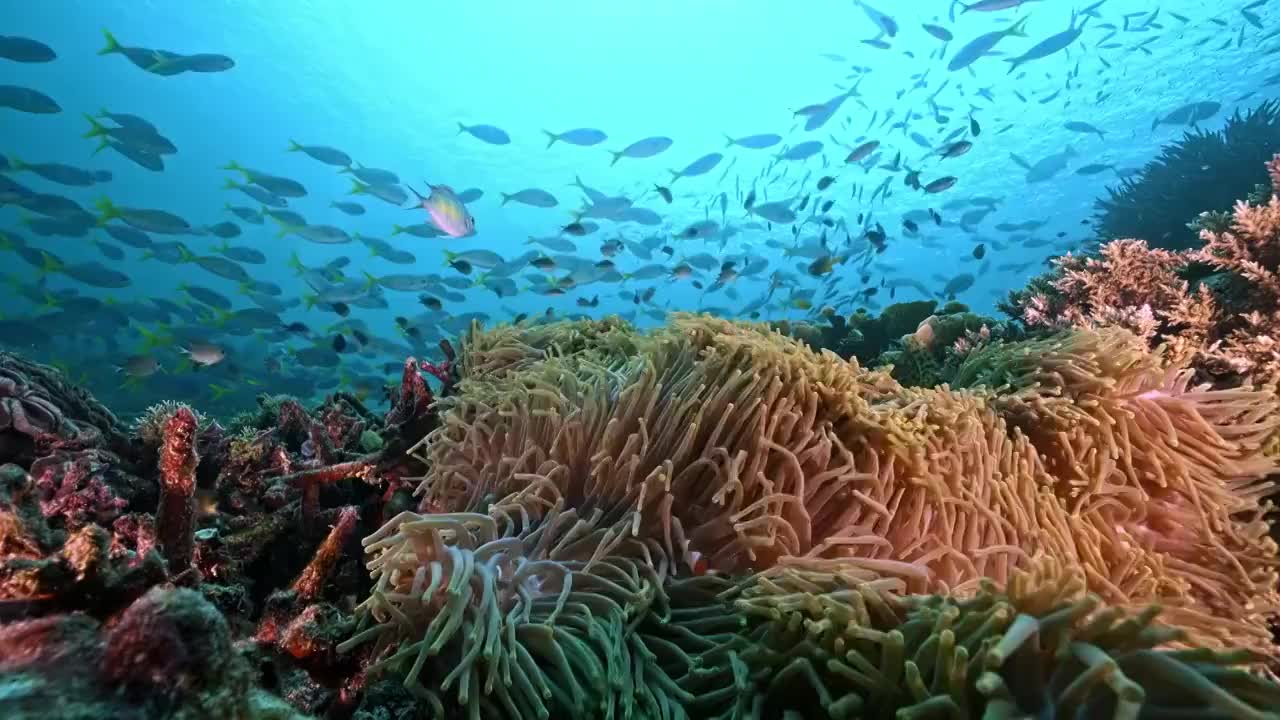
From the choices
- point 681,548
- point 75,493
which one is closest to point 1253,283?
point 681,548

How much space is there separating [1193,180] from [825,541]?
51.7 feet

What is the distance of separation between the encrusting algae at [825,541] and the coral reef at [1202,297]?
2.24ft

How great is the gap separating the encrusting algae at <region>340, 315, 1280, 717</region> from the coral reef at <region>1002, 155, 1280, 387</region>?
2.24ft

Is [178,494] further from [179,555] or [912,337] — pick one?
[912,337]

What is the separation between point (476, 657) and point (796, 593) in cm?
102

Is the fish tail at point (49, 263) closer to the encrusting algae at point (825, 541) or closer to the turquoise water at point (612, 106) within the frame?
the turquoise water at point (612, 106)

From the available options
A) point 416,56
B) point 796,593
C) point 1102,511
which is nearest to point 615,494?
point 796,593

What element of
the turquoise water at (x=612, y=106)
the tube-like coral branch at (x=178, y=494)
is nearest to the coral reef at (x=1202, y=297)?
the tube-like coral branch at (x=178, y=494)

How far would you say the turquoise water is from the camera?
3212 cm

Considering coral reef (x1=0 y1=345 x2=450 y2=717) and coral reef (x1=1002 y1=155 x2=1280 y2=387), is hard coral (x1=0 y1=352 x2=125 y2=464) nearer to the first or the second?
coral reef (x1=0 y1=345 x2=450 y2=717)

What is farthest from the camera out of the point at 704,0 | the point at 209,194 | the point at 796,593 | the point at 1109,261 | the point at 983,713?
the point at 209,194

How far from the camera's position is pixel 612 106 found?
2625 inches

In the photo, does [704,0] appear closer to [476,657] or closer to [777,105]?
[777,105]

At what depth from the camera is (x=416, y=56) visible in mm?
58500
